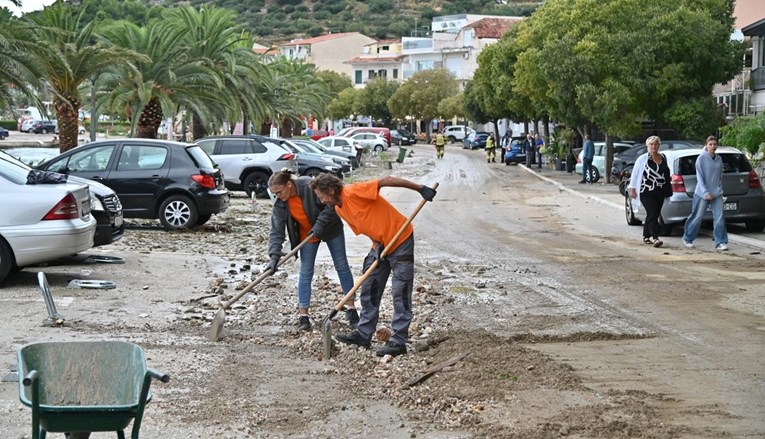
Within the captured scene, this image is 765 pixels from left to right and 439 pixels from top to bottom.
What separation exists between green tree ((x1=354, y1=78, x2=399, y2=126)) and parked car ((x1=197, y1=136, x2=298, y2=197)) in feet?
254

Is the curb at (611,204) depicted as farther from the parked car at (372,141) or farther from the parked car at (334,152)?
the parked car at (372,141)

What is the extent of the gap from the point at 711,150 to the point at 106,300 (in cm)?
941

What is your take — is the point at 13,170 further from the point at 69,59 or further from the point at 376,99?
the point at 376,99

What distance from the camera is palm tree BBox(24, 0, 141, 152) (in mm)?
27188

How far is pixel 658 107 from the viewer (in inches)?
1384

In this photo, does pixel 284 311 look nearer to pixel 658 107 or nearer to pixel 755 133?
pixel 755 133

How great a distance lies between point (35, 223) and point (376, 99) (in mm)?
94865

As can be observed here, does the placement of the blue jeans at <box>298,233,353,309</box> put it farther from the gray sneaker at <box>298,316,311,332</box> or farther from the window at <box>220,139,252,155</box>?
the window at <box>220,139,252,155</box>

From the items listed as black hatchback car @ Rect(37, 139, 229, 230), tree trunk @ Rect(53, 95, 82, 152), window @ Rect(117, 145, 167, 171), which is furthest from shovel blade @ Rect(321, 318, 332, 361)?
tree trunk @ Rect(53, 95, 82, 152)

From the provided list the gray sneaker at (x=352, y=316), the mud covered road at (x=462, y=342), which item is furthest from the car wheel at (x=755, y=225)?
the gray sneaker at (x=352, y=316)

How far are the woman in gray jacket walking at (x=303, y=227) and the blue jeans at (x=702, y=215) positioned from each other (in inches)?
321

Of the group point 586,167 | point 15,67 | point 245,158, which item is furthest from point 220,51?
point 15,67

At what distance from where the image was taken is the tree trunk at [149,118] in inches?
1278

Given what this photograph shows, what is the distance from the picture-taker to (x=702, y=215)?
1631cm
